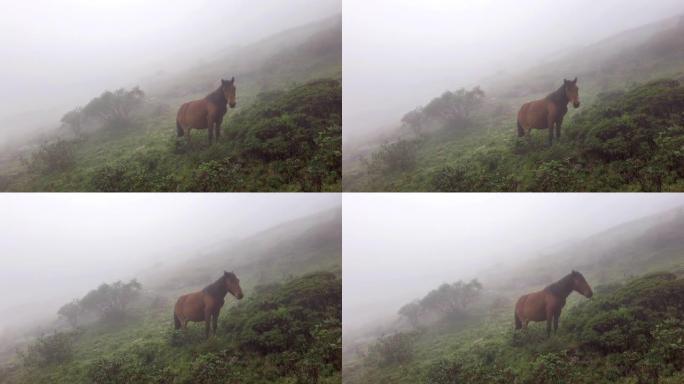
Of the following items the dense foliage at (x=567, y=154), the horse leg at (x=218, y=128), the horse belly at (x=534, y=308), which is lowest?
the horse belly at (x=534, y=308)

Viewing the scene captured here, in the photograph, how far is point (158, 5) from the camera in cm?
471

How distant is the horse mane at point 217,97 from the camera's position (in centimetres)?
474

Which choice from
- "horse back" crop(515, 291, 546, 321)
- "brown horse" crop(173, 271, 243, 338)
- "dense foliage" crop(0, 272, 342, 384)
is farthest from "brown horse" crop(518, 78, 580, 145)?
"brown horse" crop(173, 271, 243, 338)

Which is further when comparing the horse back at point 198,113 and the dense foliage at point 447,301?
the dense foliage at point 447,301

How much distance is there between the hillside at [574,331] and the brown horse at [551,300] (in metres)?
0.06

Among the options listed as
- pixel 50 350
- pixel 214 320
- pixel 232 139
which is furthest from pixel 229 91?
pixel 50 350

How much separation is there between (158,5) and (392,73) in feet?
8.39

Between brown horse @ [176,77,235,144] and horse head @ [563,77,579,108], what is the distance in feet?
11.3

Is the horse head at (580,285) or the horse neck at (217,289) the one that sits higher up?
the horse neck at (217,289)

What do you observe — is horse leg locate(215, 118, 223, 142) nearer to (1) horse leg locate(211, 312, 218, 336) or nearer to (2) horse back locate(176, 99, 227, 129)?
(2) horse back locate(176, 99, 227, 129)

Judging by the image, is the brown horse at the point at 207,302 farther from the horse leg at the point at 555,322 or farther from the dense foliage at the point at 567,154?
the horse leg at the point at 555,322

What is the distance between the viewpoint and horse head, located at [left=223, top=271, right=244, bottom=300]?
15.7 feet

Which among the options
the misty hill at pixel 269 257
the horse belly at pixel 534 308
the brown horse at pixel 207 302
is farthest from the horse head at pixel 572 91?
the brown horse at pixel 207 302

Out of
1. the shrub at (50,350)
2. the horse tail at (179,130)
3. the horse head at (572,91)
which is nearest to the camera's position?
the shrub at (50,350)
